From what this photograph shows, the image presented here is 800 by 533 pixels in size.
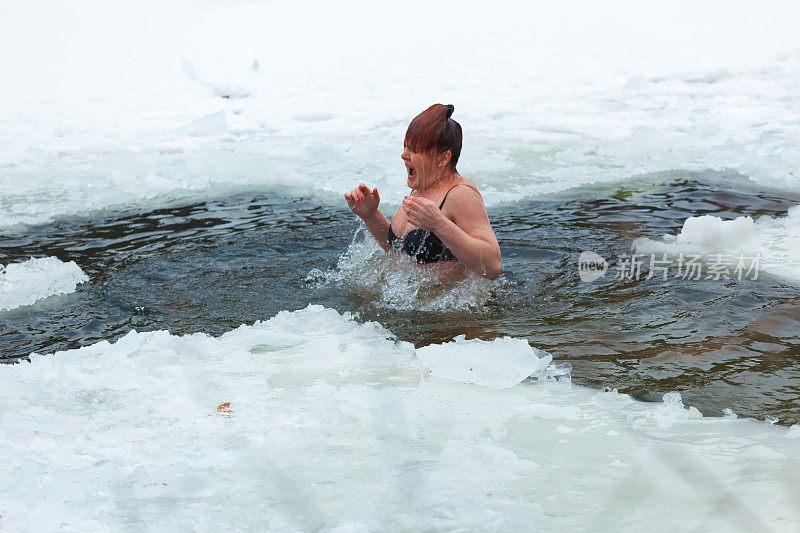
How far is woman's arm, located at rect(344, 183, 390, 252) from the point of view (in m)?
Result: 4.22

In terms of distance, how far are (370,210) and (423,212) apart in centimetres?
68

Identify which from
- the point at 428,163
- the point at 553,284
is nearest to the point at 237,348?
the point at 428,163

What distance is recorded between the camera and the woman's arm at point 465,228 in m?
3.70

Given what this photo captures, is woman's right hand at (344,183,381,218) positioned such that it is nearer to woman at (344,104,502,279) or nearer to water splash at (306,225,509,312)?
woman at (344,104,502,279)

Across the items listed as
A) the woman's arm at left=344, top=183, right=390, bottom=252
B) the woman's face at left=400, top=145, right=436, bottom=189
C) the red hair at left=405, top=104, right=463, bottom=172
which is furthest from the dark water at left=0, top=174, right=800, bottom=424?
the red hair at left=405, top=104, right=463, bottom=172

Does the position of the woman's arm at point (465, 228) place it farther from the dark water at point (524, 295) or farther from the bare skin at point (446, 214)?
the dark water at point (524, 295)

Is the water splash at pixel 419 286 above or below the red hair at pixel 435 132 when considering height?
below

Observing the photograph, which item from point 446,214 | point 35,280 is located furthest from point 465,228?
point 35,280

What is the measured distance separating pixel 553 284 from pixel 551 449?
2058 mm

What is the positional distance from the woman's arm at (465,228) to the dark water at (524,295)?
0.91 feet

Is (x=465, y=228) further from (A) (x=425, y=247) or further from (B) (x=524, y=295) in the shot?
(B) (x=524, y=295)

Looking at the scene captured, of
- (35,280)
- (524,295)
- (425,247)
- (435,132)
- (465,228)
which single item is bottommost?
(524,295)

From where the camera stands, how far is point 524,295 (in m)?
4.26

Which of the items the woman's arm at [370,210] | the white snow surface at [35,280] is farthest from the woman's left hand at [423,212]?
the white snow surface at [35,280]
